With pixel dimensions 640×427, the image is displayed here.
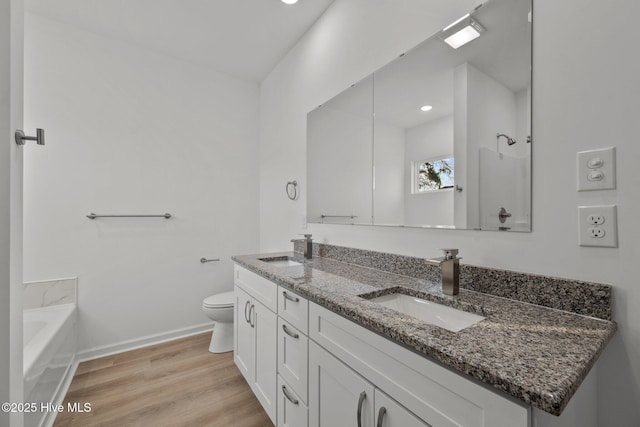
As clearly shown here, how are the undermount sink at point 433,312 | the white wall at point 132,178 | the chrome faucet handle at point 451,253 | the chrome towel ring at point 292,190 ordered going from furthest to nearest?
the chrome towel ring at point 292,190, the white wall at point 132,178, the chrome faucet handle at point 451,253, the undermount sink at point 433,312

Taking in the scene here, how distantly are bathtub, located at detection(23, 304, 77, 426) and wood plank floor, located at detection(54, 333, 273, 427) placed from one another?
0.17m

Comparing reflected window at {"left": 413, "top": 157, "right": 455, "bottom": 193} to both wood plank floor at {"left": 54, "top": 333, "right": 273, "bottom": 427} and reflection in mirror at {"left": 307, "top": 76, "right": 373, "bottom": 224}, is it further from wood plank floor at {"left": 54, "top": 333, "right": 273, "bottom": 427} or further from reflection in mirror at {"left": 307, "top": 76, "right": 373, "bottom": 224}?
wood plank floor at {"left": 54, "top": 333, "right": 273, "bottom": 427}

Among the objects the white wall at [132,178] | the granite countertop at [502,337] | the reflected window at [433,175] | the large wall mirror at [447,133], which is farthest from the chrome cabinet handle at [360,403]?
the white wall at [132,178]

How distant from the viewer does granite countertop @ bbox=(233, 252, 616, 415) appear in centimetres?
48

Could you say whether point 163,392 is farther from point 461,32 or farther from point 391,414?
point 461,32

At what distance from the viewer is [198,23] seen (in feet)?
7.03

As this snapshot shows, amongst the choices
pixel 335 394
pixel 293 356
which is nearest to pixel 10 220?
pixel 293 356

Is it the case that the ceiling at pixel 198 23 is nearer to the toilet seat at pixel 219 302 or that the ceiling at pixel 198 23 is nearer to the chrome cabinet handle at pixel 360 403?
the toilet seat at pixel 219 302

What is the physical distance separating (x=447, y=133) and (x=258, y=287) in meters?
1.26

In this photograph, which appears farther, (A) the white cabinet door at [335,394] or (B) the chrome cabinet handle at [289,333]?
(B) the chrome cabinet handle at [289,333]

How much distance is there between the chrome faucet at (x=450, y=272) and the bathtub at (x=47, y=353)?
183 centimetres

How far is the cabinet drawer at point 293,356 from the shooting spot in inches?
43.4

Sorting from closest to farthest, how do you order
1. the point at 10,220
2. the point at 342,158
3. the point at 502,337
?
the point at 502,337
the point at 10,220
the point at 342,158

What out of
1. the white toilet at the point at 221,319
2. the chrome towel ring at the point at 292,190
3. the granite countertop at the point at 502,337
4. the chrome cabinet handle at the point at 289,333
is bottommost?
the white toilet at the point at 221,319
